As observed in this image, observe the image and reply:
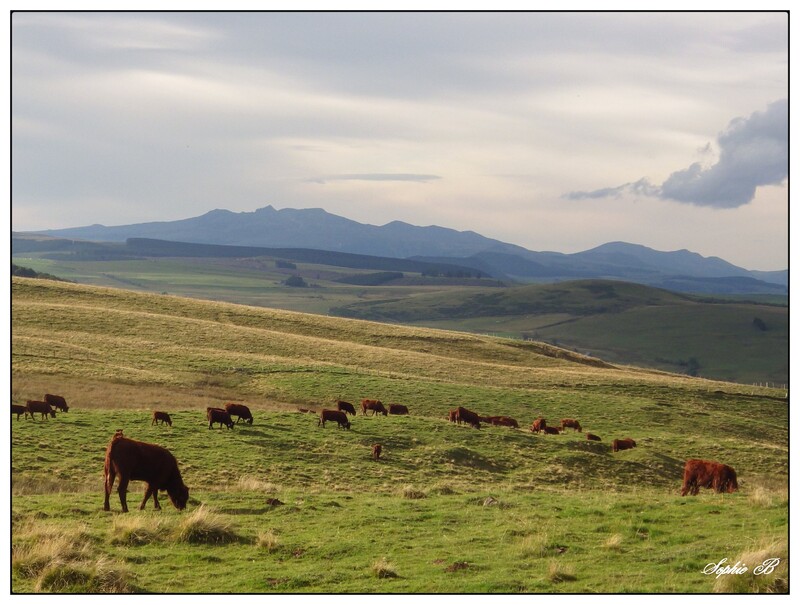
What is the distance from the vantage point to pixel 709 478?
74.7ft

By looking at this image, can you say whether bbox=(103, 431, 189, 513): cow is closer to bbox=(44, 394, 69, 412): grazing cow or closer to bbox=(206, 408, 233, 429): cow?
bbox=(206, 408, 233, 429): cow

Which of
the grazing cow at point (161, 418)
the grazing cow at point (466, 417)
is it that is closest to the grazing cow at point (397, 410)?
the grazing cow at point (466, 417)

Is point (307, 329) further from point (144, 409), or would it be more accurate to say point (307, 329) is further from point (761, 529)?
point (761, 529)

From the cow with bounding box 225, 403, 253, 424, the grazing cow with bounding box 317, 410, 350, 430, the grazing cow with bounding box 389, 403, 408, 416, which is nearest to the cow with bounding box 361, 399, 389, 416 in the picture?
the grazing cow with bounding box 389, 403, 408, 416

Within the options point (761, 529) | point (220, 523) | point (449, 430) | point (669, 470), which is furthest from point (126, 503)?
point (669, 470)

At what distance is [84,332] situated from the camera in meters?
58.1

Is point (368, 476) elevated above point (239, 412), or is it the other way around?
point (239, 412)

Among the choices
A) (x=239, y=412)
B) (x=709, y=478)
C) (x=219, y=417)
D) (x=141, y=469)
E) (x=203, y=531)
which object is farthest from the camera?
(x=239, y=412)

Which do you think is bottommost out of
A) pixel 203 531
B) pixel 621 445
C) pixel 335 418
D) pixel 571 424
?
pixel 571 424

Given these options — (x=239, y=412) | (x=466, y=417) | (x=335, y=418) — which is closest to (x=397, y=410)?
(x=466, y=417)

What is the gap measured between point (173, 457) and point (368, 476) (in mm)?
8751

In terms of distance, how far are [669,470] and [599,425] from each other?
40.1 ft

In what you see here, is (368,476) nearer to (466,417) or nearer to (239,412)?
(239,412)

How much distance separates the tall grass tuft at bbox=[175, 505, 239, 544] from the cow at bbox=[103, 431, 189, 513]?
2.50 m
